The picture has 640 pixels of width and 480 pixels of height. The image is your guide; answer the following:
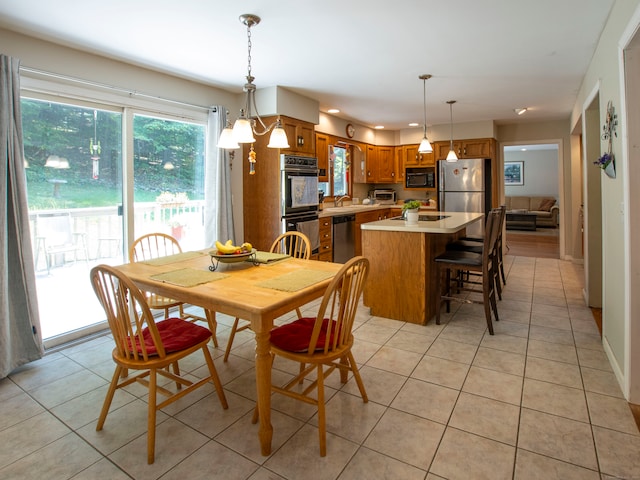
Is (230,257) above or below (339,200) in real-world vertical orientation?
below

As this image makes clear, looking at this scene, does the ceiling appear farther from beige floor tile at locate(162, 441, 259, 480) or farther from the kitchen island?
beige floor tile at locate(162, 441, 259, 480)

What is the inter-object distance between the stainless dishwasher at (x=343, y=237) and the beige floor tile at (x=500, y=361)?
2813 mm

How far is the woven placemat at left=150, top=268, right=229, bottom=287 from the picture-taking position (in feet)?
6.72

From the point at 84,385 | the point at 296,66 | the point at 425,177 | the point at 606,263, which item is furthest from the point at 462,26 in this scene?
the point at 425,177

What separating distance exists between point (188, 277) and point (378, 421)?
1.31 meters

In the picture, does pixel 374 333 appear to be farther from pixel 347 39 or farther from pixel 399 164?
pixel 399 164

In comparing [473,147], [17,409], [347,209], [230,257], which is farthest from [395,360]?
[473,147]

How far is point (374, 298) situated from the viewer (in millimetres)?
3586

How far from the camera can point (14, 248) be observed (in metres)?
2.61

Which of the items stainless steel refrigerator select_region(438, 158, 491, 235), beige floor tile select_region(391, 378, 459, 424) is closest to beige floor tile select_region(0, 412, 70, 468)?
beige floor tile select_region(391, 378, 459, 424)

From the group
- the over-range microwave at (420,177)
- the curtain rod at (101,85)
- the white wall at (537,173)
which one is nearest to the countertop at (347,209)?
the over-range microwave at (420,177)

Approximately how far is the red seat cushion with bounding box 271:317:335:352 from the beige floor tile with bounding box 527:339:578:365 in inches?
67.6

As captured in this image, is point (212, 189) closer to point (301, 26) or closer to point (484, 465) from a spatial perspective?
point (301, 26)

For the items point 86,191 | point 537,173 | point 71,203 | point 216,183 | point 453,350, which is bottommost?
point 453,350
